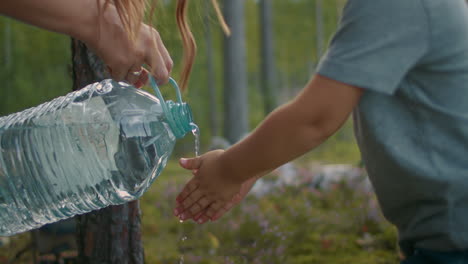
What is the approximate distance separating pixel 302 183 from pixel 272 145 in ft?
14.7

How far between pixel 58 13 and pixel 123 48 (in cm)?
22

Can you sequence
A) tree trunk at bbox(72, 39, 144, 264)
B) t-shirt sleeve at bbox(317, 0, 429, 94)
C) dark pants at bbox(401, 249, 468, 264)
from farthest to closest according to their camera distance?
tree trunk at bbox(72, 39, 144, 264) → dark pants at bbox(401, 249, 468, 264) → t-shirt sleeve at bbox(317, 0, 429, 94)

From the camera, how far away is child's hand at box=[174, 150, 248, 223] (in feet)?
5.68

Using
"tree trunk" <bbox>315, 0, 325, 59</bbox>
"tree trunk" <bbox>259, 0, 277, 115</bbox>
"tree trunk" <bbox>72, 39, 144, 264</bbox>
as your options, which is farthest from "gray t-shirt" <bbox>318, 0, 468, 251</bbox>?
"tree trunk" <bbox>315, 0, 325, 59</bbox>

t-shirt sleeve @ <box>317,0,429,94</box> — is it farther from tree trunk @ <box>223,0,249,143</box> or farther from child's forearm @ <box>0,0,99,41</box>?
tree trunk @ <box>223,0,249,143</box>

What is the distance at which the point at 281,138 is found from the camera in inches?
62.1

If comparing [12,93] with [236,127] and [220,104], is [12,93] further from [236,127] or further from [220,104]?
[220,104]

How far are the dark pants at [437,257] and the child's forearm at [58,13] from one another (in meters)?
1.18

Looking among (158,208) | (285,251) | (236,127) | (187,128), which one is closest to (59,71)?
(236,127)

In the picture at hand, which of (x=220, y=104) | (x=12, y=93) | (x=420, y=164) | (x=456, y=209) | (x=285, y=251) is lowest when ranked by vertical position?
(x=220, y=104)

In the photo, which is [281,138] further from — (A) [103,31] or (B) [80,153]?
(B) [80,153]

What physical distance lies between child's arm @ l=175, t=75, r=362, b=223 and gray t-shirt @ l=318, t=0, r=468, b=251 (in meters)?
0.07

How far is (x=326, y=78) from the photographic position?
4.90 feet

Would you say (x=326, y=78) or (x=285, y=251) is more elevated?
(x=326, y=78)
